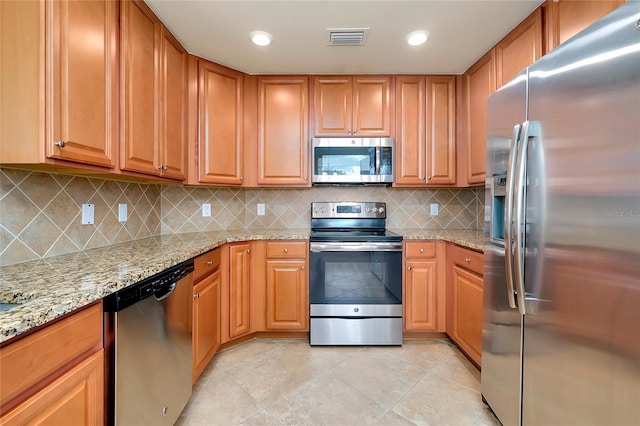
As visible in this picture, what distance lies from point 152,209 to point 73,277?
1318mm

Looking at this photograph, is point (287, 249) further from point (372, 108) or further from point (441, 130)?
point (441, 130)

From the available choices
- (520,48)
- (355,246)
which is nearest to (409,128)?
(520,48)

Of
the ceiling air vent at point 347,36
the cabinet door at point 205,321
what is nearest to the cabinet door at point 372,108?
the ceiling air vent at point 347,36

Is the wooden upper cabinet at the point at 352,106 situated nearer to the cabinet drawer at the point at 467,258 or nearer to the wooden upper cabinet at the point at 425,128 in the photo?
the wooden upper cabinet at the point at 425,128

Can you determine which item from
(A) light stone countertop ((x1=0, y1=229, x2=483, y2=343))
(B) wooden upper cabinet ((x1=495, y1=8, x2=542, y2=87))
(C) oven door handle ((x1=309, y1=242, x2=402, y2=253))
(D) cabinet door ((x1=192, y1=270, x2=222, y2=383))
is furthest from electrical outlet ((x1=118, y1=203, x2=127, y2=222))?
(B) wooden upper cabinet ((x1=495, y1=8, x2=542, y2=87))

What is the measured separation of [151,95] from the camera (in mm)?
1654

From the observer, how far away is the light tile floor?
4.95 feet

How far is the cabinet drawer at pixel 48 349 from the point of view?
0.64 meters

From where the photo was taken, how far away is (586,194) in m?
0.90

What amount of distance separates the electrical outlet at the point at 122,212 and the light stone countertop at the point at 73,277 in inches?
7.4

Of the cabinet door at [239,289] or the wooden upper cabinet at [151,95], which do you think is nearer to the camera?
the wooden upper cabinet at [151,95]

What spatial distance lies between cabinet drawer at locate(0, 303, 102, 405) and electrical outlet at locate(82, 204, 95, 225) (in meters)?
0.90

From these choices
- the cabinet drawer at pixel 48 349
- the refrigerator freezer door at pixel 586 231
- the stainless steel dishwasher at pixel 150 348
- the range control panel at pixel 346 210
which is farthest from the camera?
the range control panel at pixel 346 210

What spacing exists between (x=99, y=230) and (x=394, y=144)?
226 cm
